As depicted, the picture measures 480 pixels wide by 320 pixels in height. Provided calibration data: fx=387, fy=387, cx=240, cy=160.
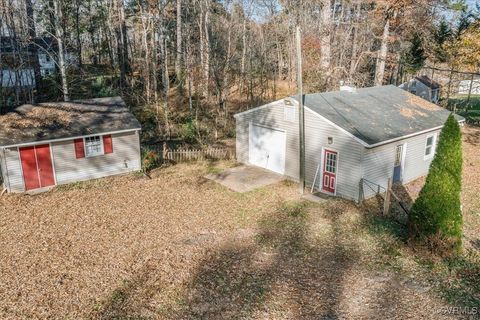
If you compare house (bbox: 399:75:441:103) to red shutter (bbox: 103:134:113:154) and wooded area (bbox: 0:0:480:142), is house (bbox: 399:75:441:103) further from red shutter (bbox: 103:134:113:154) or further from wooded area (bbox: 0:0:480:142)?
red shutter (bbox: 103:134:113:154)

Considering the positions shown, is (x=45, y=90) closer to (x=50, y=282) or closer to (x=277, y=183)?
(x=277, y=183)

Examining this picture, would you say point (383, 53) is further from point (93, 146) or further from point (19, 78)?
point (19, 78)

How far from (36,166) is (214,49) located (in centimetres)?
1930

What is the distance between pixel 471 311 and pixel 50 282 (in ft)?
34.8

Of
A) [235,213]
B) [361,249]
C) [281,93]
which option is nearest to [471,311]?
[361,249]

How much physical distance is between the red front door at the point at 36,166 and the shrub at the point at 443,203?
15189 millimetres

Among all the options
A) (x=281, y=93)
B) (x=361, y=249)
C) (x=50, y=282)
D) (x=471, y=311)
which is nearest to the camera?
(x=471, y=311)

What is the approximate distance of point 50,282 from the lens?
1033cm

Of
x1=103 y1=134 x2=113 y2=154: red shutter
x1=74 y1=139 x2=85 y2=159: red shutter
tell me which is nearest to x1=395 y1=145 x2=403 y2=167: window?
x1=103 y1=134 x2=113 y2=154: red shutter

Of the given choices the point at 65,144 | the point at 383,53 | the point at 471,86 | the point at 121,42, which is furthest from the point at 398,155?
the point at 121,42

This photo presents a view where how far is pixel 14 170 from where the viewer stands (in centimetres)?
1680

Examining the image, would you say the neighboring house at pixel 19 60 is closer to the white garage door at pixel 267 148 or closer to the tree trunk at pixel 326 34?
the white garage door at pixel 267 148

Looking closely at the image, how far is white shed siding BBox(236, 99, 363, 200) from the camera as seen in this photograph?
15.8 m

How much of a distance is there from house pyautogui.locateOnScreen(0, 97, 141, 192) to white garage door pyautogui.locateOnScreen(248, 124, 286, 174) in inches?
235
